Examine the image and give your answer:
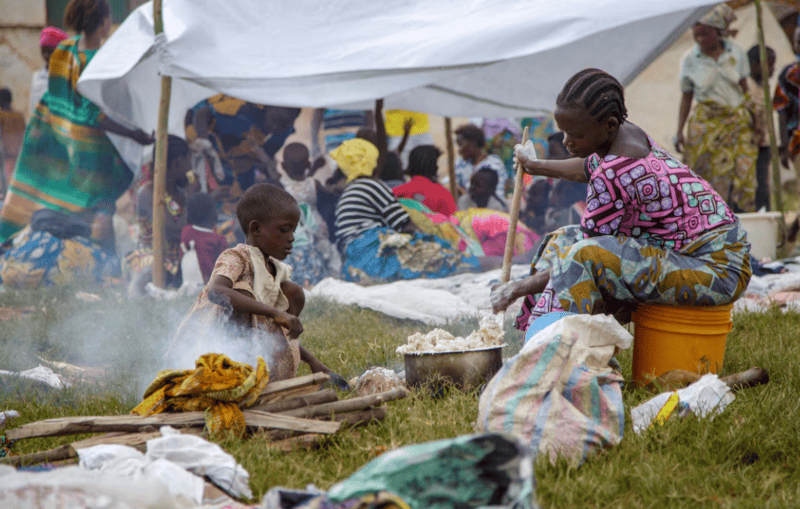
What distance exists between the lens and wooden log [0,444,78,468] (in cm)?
203

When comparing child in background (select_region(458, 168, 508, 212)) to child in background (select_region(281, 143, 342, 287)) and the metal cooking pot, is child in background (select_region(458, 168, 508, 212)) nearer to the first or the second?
child in background (select_region(281, 143, 342, 287))

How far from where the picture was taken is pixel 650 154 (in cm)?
275

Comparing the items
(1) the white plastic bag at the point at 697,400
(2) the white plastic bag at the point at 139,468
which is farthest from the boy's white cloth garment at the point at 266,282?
(1) the white plastic bag at the point at 697,400

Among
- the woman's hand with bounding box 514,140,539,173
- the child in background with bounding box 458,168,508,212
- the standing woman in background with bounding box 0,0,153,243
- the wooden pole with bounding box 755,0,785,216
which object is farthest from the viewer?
the child in background with bounding box 458,168,508,212

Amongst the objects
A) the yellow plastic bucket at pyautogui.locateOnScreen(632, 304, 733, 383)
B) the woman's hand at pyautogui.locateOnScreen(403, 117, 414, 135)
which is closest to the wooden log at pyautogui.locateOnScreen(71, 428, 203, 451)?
the yellow plastic bucket at pyautogui.locateOnScreen(632, 304, 733, 383)

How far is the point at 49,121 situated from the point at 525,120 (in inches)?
223

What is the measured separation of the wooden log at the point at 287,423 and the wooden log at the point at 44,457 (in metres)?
0.52

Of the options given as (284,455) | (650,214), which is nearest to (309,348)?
(284,455)

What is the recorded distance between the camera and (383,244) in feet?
19.8

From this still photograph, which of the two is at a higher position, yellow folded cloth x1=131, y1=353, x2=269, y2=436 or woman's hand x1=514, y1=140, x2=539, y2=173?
woman's hand x1=514, y1=140, x2=539, y2=173

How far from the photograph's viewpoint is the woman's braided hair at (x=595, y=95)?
2.71 meters

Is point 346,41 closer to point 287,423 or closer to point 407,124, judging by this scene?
point 287,423

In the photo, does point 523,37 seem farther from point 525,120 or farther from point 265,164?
point 525,120

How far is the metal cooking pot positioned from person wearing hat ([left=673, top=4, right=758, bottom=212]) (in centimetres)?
509
